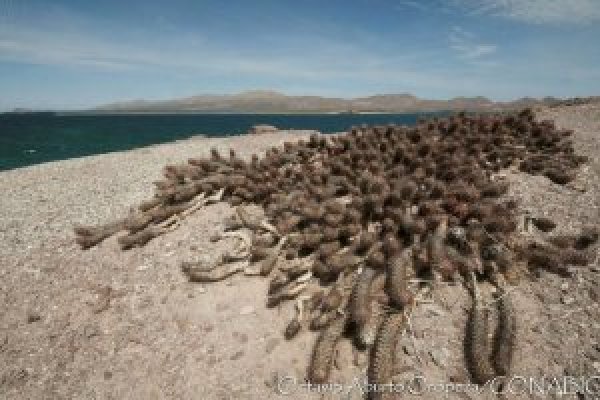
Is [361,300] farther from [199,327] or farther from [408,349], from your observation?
[199,327]

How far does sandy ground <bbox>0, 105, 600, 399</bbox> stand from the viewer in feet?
20.7

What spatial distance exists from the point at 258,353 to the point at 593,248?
654 centimetres

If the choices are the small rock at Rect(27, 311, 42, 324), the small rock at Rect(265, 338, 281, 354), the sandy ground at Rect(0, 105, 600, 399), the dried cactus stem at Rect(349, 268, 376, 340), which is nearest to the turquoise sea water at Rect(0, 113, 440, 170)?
the sandy ground at Rect(0, 105, 600, 399)

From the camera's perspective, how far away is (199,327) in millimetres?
7801

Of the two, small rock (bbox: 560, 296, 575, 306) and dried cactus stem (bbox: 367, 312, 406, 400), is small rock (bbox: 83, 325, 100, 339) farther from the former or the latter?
small rock (bbox: 560, 296, 575, 306)

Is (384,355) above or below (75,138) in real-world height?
above

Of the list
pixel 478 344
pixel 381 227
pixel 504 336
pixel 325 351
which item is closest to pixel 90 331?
pixel 325 351

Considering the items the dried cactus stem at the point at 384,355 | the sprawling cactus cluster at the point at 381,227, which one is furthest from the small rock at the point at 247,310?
the dried cactus stem at the point at 384,355

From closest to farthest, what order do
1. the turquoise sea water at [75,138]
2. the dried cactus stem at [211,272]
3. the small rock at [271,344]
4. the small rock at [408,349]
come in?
the small rock at [408,349] < the small rock at [271,344] < the dried cactus stem at [211,272] < the turquoise sea water at [75,138]

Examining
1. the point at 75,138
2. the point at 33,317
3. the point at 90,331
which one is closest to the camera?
the point at 90,331

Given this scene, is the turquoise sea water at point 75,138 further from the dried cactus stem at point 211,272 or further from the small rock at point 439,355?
the small rock at point 439,355

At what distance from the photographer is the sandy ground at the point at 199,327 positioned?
630cm

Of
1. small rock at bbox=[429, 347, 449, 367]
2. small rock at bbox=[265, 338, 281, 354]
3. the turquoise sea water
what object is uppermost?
small rock at bbox=[429, 347, 449, 367]

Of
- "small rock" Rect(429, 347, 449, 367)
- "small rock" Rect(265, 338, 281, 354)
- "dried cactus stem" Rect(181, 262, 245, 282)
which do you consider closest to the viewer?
"small rock" Rect(429, 347, 449, 367)
